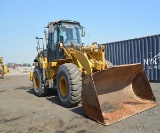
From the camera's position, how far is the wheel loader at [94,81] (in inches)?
202

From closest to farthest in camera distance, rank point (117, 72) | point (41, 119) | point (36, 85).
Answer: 1. point (41, 119)
2. point (117, 72)
3. point (36, 85)

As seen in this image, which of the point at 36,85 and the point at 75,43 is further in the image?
the point at 36,85

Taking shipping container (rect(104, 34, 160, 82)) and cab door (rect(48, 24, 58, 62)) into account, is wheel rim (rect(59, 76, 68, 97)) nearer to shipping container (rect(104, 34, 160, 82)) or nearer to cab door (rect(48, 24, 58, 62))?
cab door (rect(48, 24, 58, 62))

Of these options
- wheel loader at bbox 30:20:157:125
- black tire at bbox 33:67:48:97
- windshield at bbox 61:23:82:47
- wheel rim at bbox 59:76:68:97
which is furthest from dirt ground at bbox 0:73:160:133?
windshield at bbox 61:23:82:47

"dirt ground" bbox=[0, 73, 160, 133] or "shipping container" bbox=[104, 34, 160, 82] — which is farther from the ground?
"shipping container" bbox=[104, 34, 160, 82]

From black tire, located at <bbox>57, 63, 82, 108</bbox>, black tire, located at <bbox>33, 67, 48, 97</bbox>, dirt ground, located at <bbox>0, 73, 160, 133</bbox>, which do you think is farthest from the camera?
black tire, located at <bbox>33, 67, 48, 97</bbox>

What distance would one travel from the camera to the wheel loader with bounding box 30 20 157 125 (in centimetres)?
513

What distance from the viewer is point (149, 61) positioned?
11.3 m

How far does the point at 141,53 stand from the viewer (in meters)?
11.6

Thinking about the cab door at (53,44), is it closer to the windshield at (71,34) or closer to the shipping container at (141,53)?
the windshield at (71,34)

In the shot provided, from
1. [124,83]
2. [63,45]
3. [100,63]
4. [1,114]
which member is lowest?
[1,114]

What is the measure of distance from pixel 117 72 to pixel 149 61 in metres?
6.00

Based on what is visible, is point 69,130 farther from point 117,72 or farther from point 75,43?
point 75,43

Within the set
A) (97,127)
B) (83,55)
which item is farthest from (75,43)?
(97,127)
